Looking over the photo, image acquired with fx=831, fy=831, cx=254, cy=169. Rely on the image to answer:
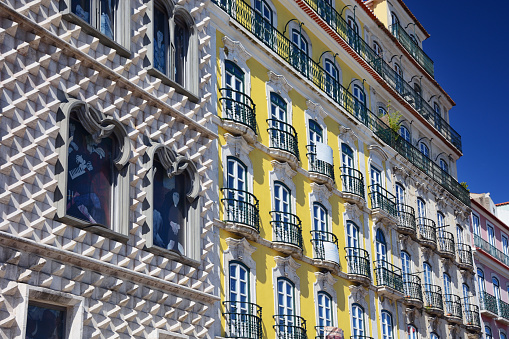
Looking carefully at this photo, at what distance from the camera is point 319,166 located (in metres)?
27.3

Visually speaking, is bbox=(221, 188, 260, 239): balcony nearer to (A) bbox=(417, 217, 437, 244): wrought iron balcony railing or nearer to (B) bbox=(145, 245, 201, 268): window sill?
(B) bbox=(145, 245, 201, 268): window sill

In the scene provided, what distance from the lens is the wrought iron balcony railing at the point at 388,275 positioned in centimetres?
2961

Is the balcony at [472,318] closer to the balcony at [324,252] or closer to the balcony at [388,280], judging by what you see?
the balcony at [388,280]

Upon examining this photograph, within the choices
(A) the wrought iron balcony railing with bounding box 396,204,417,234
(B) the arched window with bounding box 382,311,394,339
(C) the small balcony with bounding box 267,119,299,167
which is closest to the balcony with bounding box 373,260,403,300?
(B) the arched window with bounding box 382,311,394,339

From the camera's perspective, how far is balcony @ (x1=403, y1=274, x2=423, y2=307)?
31.4m

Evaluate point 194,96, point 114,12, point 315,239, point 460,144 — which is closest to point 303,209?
point 315,239

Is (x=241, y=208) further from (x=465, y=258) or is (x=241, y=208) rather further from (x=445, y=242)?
(x=465, y=258)

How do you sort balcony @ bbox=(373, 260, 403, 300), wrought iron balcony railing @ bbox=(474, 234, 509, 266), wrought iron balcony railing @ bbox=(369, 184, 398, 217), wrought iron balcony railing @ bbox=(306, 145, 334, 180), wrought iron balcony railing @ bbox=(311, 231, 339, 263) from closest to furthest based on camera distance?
1. wrought iron balcony railing @ bbox=(311, 231, 339, 263)
2. wrought iron balcony railing @ bbox=(306, 145, 334, 180)
3. balcony @ bbox=(373, 260, 403, 300)
4. wrought iron balcony railing @ bbox=(369, 184, 398, 217)
5. wrought iron balcony railing @ bbox=(474, 234, 509, 266)

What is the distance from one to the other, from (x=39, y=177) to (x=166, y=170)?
14.2 feet

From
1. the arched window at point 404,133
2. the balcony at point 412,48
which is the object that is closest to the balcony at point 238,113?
the arched window at point 404,133

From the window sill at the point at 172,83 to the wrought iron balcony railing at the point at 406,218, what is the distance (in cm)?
1378

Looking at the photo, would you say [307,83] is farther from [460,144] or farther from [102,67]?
[460,144]

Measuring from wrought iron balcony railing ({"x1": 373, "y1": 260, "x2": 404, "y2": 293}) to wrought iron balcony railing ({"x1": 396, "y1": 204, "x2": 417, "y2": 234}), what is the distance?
185cm

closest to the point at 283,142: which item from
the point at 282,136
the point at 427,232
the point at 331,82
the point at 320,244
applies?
the point at 282,136
